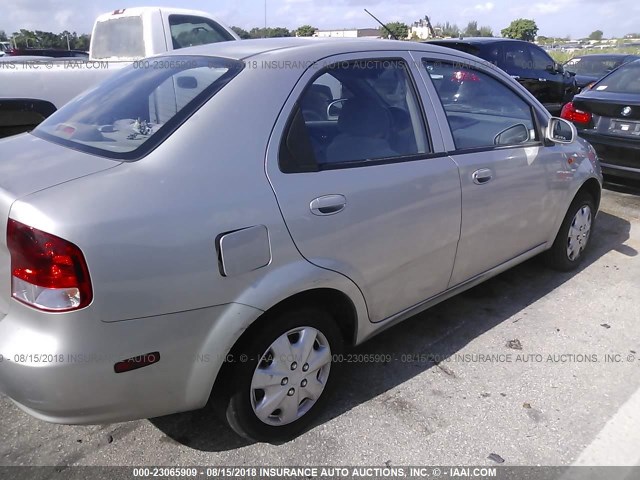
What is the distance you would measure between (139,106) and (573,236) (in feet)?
10.9

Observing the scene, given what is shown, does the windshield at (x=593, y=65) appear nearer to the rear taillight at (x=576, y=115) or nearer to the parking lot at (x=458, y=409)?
the rear taillight at (x=576, y=115)

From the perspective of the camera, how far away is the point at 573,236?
4066 millimetres

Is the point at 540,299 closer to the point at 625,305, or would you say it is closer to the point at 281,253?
the point at 625,305

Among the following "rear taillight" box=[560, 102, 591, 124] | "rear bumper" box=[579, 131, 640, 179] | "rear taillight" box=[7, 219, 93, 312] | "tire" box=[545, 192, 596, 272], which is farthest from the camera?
"rear taillight" box=[560, 102, 591, 124]

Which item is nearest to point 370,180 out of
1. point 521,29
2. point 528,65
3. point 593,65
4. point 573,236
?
point 573,236

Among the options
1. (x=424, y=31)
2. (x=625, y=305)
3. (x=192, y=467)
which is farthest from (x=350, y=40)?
(x=424, y=31)

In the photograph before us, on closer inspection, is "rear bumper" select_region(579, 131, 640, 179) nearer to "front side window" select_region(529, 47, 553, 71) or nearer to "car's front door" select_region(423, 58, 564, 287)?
"car's front door" select_region(423, 58, 564, 287)

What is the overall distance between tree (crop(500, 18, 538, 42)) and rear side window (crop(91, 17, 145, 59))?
64792 mm

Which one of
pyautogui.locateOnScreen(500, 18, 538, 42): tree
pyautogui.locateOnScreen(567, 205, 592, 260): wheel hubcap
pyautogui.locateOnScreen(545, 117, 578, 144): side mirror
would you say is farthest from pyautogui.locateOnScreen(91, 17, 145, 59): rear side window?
pyautogui.locateOnScreen(500, 18, 538, 42): tree

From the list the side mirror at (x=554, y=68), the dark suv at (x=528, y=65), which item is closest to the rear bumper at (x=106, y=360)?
the dark suv at (x=528, y=65)

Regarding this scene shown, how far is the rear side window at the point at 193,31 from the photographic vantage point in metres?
6.20

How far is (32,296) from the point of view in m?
1.75

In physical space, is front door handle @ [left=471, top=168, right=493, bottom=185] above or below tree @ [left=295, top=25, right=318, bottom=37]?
below

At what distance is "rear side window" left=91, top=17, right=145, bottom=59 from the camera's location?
6.29 m
